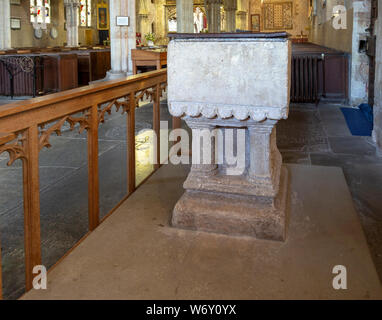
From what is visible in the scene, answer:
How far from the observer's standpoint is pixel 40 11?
21.9 metres

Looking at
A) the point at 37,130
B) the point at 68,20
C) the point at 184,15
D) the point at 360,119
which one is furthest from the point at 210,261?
the point at 68,20

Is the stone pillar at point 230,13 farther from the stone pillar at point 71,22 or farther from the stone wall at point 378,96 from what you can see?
the stone wall at point 378,96

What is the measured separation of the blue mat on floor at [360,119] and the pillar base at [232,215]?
3.54 m

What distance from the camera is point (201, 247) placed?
6.64 feet

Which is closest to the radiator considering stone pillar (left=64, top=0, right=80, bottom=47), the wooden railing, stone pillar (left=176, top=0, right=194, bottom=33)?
stone pillar (left=176, top=0, right=194, bottom=33)

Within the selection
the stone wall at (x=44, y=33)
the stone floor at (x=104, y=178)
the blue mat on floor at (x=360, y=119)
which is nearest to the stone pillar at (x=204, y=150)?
the stone floor at (x=104, y=178)

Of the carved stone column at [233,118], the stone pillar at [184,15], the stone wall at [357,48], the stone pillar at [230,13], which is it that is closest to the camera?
the carved stone column at [233,118]

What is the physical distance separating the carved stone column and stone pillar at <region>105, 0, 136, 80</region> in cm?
739

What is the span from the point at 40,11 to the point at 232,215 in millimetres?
22666

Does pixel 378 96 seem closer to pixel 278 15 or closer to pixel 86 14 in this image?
pixel 278 15

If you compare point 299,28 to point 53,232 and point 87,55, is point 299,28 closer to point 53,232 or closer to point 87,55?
point 87,55

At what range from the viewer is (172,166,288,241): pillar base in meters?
2.09

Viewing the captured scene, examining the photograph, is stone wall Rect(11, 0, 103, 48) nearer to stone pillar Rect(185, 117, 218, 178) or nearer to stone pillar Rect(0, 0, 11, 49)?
stone pillar Rect(0, 0, 11, 49)

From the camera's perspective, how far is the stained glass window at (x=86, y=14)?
86.6 ft
